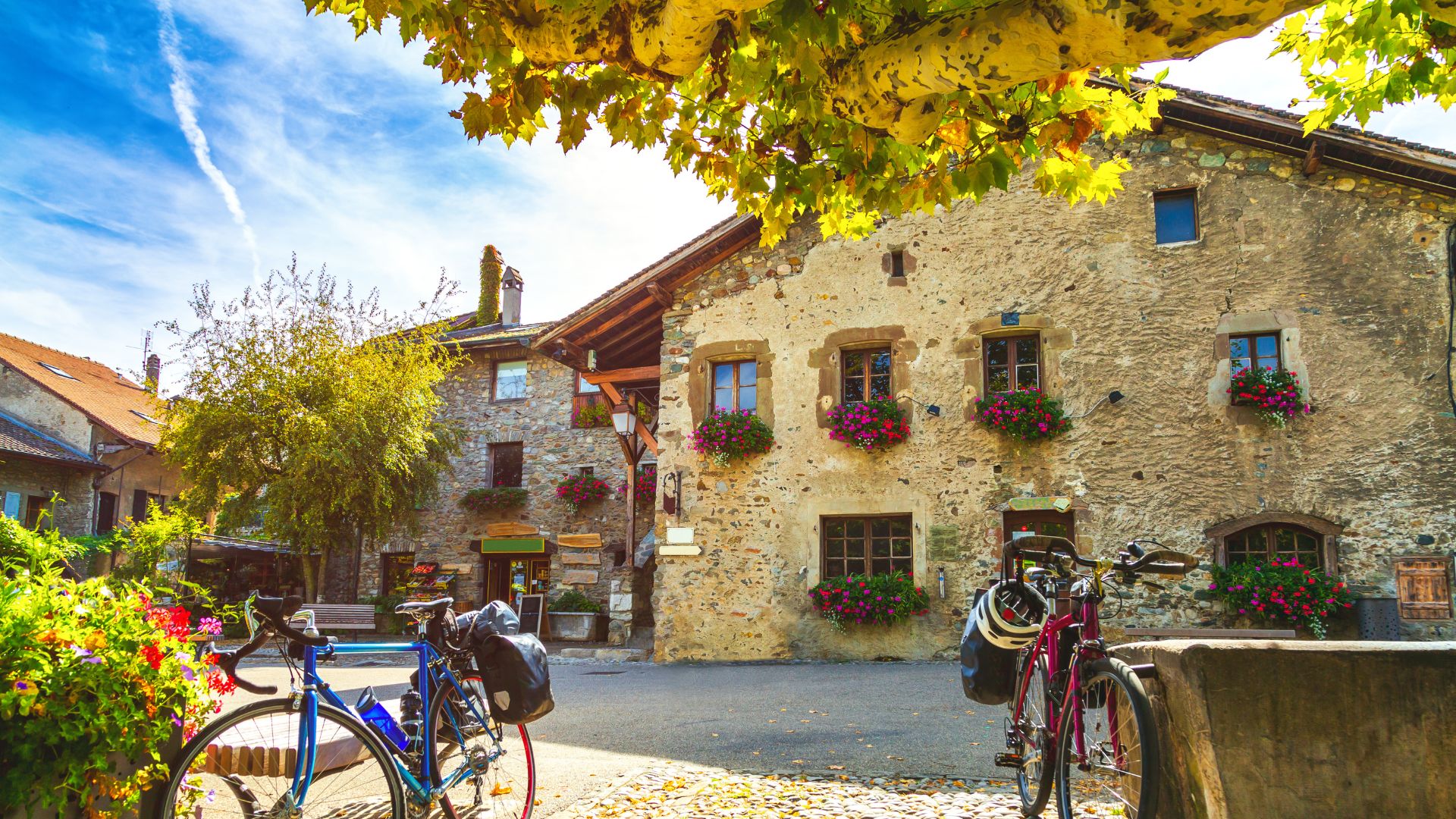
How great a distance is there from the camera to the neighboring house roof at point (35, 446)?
20266 millimetres

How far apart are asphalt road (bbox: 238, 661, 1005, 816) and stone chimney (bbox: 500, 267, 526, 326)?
42.2 feet

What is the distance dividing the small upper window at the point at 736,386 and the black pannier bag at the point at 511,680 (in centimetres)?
875

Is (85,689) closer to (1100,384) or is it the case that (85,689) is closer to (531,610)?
(1100,384)

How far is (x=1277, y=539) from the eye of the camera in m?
9.84

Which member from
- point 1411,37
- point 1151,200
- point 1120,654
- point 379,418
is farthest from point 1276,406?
point 379,418

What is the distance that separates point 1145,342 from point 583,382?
37.5 feet

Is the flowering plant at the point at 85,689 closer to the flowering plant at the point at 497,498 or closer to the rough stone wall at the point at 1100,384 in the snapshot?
the rough stone wall at the point at 1100,384

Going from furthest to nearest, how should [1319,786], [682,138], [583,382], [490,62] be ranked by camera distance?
[583,382] < [682,138] < [490,62] < [1319,786]

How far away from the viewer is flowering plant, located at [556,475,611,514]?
17.8 meters

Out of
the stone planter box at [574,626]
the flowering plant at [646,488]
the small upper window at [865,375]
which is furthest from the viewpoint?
the flowering plant at [646,488]

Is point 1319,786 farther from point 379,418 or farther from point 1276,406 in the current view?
point 379,418

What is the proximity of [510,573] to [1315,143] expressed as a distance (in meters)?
15.4

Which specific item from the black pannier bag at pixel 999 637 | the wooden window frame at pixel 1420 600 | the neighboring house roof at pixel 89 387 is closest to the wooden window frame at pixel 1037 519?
the wooden window frame at pixel 1420 600

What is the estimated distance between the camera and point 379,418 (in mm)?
16562
